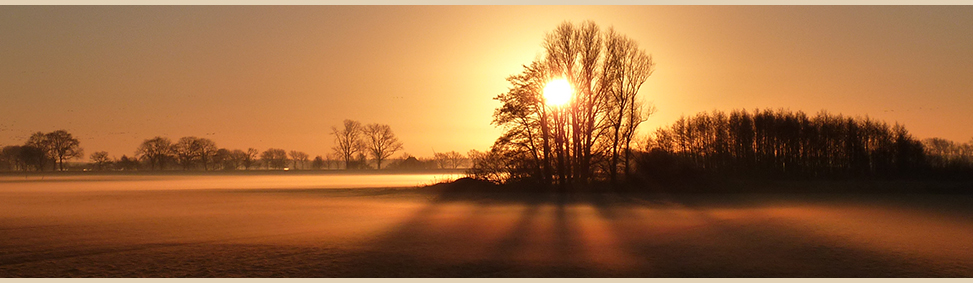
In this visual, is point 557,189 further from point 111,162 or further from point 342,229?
point 111,162

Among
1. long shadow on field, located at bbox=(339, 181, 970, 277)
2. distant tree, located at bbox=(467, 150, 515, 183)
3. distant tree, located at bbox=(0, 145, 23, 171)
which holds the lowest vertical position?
long shadow on field, located at bbox=(339, 181, 970, 277)

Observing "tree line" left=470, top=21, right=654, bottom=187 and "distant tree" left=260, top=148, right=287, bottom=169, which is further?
"distant tree" left=260, top=148, right=287, bottom=169

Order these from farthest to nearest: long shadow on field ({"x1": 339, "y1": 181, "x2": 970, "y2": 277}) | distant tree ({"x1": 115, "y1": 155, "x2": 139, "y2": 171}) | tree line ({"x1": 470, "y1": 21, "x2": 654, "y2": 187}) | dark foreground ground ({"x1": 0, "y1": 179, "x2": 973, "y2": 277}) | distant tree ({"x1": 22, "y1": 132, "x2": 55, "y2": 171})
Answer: distant tree ({"x1": 115, "y1": 155, "x2": 139, "y2": 171})
distant tree ({"x1": 22, "y1": 132, "x2": 55, "y2": 171})
tree line ({"x1": 470, "y1": 21, "x2": 654, "y2": 187})
dark foreground ground ({"x1": 0, "y1": 179, "x2": 973, "y2": 277})
long shadow on field ({"x1": 339, "y1": 181, "x2": 970, "y2": 277})

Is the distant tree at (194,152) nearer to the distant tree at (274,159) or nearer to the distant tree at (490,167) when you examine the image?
the distant tree at (274,159)

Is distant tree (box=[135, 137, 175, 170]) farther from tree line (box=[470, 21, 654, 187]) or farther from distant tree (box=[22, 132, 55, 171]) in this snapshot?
tree line (box=[470, 21, 654, 187])

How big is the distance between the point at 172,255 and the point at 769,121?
4016 centimetres

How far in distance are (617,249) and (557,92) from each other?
2040 cm

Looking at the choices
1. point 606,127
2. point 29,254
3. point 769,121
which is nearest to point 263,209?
point 29,254

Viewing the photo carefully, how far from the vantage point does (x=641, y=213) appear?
18219 millimetres

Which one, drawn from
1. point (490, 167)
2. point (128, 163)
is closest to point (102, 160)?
point (128, 163)

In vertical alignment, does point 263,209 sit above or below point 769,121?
below

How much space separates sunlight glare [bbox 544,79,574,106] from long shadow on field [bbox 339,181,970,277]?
1350cm

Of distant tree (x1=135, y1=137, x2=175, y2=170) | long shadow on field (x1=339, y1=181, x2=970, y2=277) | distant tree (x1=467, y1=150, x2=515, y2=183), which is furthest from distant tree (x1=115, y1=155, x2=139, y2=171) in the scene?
long shadow on field (x1=339, y1=181, x2=970, y2=277)

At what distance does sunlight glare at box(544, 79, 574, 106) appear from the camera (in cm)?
3033
